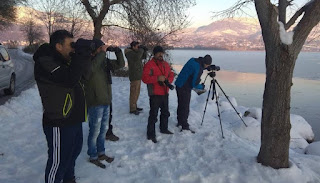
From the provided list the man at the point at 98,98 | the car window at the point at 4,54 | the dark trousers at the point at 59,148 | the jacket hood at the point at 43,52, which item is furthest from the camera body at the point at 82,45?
the car window at the point at 4,54

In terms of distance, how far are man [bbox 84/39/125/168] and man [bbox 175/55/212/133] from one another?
6.46 ft

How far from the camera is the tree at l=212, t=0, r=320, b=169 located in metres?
3.91

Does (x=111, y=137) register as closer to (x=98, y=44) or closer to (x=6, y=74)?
(x=98, y=44)

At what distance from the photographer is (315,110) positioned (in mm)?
13898

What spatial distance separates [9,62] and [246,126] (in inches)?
356

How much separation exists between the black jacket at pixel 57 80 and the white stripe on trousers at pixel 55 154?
0.34 feet

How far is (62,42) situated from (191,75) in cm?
354

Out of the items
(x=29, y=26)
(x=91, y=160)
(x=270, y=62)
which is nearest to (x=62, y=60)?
(x=91, y=160)

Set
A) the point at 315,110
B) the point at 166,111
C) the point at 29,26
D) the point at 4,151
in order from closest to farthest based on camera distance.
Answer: the point at 4,151 < the point at 166,111 < the point at 315,110 < the point at 29,26

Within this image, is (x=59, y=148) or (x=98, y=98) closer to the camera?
(x=59, y=148)

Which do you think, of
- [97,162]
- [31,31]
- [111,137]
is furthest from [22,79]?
[31,31]

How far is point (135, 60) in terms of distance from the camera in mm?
7562

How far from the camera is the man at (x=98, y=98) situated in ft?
14.0

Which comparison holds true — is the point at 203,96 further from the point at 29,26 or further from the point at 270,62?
the point at 29,26
